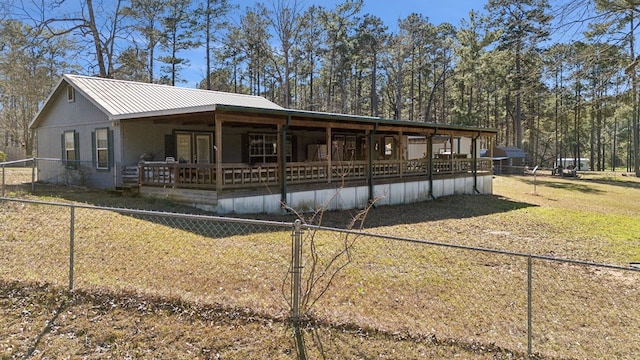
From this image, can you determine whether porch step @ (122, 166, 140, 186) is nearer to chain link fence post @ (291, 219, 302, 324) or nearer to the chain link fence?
the chain link fence

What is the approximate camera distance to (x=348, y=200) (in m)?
14.3

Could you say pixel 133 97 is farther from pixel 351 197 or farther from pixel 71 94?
pixel 351 197

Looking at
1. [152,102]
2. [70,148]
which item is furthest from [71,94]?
[152,102]

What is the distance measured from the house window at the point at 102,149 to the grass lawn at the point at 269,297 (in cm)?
487

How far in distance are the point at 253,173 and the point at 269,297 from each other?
7554mm

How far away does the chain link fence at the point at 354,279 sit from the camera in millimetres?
4445

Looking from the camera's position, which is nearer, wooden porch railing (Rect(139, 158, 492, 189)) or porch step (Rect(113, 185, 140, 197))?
wooden porch railing (Rect(139, 158, 492, 189))

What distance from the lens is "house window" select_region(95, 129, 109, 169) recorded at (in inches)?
580

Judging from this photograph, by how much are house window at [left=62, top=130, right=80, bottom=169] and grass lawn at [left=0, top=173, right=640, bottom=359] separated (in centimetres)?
674

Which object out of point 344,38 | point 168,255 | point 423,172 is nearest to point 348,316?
point 168,255

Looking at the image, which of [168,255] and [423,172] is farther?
[423,172]

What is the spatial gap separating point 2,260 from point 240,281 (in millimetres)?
3695

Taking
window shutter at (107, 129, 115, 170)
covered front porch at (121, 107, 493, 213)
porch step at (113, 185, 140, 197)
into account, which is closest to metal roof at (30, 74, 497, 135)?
covered front porch at (121, 107, 493, 213)

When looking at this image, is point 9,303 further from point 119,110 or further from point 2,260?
point 119,110
